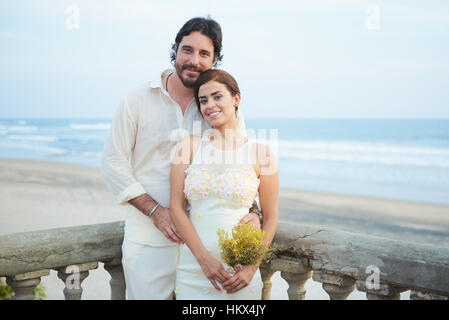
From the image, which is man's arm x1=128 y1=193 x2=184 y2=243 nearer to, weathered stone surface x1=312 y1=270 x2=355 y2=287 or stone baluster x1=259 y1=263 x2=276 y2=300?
stone baluster x1=259 y1=263 x2=276 y2=300

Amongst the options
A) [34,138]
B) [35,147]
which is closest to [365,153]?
[35,147]

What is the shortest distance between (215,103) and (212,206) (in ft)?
2.13

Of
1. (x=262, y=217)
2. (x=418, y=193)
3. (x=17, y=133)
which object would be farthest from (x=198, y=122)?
(x=17, y=133)

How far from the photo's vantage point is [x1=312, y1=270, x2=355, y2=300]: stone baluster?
2779mm

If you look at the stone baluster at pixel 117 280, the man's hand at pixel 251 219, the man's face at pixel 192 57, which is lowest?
the stone baluster at pixel 117 280

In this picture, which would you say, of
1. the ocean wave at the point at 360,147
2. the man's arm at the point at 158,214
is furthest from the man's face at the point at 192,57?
the ocean wave at the point at 360,147

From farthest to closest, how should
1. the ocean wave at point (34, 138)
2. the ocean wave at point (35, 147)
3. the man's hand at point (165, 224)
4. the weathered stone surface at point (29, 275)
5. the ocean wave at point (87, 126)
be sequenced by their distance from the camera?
the ocean wave at point (87, 126) → the ocean wave at point (34, 138) → the ocean wave at point (35, 147) → the man's hand at point (165, 224) → the weathered stone surface at point (29, 275)

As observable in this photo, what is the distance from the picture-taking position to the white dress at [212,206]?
2818 mm

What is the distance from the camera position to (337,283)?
278 centimetres

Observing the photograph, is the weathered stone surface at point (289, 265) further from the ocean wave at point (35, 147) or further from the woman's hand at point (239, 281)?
the ocean wave at point (35, 147)

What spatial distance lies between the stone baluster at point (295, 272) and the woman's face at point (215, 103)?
97cm
